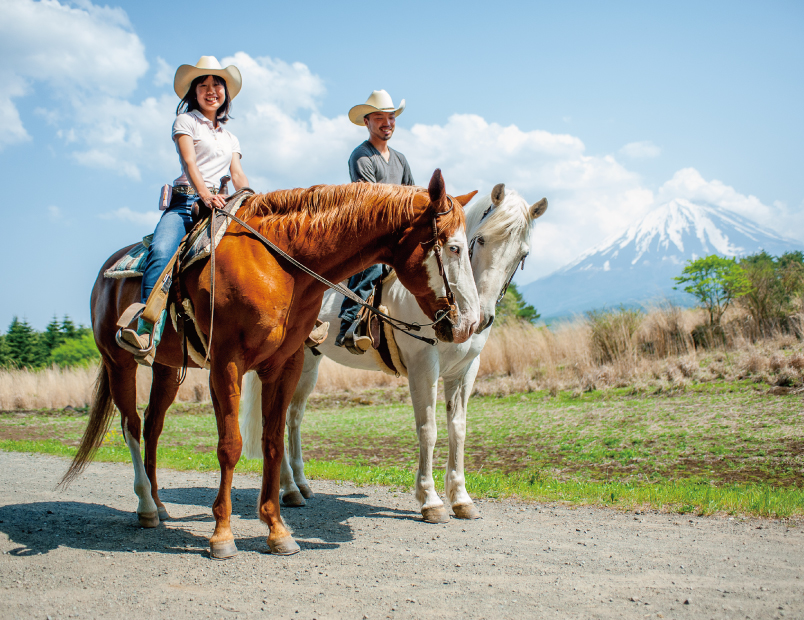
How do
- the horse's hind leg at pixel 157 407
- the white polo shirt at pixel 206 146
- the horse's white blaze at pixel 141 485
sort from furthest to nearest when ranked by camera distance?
the horse's hind leg at pixel 157 407 < the horse's white blaze at pixel 141 485 < the white polo shirt at pixel 206 146

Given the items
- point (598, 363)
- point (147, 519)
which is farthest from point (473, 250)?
point (598, 363)

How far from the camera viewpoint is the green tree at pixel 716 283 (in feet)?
47.0

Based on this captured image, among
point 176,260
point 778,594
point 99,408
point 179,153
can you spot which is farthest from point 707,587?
point 99,408

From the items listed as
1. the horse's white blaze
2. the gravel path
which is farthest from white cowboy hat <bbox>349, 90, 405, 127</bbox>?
the gravel path

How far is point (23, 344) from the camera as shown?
3491 centimetres

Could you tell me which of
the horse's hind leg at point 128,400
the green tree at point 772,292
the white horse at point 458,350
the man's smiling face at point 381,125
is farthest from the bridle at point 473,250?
the green tree at point 772,292

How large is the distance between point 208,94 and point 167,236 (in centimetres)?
129

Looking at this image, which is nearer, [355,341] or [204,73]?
[204,73]

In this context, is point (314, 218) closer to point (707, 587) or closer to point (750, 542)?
point (707, 587)

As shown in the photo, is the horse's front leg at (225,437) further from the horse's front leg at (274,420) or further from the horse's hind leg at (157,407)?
the horse's hind leg at (157,407)

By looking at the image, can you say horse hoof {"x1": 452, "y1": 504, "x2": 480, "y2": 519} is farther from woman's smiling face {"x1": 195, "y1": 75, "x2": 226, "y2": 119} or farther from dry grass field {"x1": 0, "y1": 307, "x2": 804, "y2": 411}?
dry grass field {"x1": 0, "y1": 307, "x2": 804, "y2": 411}

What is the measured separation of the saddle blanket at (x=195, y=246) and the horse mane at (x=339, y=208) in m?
0.14

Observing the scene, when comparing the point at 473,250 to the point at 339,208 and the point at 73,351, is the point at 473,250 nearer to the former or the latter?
the point at 339,208

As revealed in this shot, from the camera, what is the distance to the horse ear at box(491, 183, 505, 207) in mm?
5141
